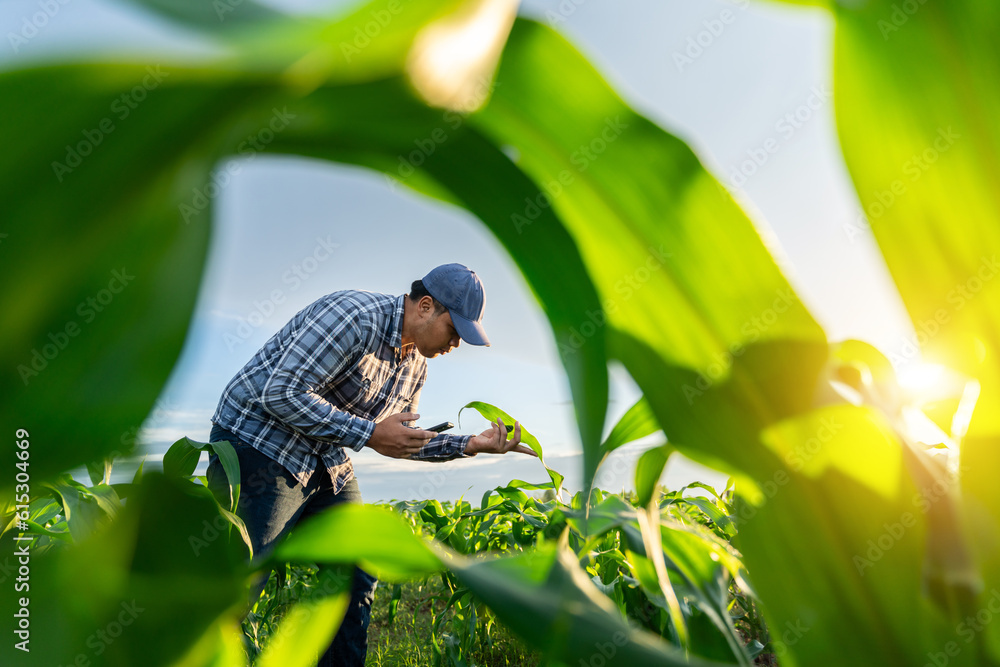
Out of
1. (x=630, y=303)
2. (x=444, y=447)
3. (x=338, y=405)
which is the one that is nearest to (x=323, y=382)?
(x=338, y=405)

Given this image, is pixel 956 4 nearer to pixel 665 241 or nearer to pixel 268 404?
pixel 665 241

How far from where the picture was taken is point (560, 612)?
177 millimetres

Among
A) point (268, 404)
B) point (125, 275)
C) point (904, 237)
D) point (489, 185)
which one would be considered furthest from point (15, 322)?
point (268, 404)

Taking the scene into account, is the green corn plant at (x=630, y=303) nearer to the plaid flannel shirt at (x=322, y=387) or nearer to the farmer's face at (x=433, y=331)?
the plaid flannel shirt at (x=322, y=387)

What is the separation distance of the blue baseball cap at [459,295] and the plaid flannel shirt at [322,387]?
0.57ft

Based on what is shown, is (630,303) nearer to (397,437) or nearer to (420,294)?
(397,437)

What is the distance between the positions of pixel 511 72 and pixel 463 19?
0.08m

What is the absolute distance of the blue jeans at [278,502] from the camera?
5.35 feet

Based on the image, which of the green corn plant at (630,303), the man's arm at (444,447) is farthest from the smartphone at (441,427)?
the green corn plant at (630,303)

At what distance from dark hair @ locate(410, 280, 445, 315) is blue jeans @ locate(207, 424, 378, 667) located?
0.70 meters

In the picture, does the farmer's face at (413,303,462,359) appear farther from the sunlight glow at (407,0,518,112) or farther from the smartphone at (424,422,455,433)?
the sunlight glow at (407,0,518,112)

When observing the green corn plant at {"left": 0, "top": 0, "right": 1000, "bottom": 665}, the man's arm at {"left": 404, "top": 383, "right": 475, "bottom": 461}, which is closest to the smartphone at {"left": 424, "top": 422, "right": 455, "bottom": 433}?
the man's arm at {"left": 404, "top": 383, "right": 475, "bottom": 461}

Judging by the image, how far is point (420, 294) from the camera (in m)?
2.15

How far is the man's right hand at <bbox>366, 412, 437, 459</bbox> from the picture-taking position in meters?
1.82
